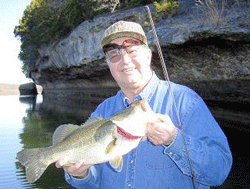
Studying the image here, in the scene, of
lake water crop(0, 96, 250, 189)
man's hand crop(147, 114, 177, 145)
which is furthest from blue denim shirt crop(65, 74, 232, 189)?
lake water crop(0, 96, 250, 189)

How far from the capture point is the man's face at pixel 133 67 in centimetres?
332

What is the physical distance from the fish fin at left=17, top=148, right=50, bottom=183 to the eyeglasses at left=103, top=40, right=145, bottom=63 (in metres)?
1.37

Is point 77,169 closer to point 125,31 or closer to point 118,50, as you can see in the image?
point 118,50

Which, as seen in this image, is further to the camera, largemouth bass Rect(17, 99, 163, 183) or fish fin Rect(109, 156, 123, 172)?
fish fin Rect(109, 156, 123, 172)

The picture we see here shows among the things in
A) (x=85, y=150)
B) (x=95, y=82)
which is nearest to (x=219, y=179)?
(x=85, y=150)

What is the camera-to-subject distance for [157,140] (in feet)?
8.54

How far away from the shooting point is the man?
8.82 feet

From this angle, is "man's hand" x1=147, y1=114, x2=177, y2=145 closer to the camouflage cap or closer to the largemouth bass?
the largemouth bass

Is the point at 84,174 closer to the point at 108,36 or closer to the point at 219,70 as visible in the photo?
the point at 108,36

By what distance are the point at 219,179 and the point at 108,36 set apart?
1967 millimetres

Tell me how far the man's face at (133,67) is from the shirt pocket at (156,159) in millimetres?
717

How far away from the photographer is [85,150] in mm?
3066

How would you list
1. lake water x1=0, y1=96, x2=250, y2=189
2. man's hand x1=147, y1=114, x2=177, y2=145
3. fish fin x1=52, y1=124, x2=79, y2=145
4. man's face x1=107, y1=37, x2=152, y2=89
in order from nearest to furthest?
man's hand x1=147, y1=114, x2=177, y2=145, man's face x1=107, y1=37, x2=152, y2=89, fish fin x1=52, y1=124, x2=79, y2=145, lake water x1=0, y1=96, x2=250, y2=189

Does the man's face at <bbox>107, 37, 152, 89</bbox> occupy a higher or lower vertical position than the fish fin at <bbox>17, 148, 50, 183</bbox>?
higher
